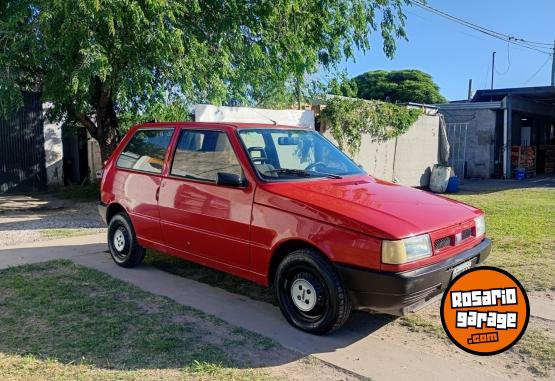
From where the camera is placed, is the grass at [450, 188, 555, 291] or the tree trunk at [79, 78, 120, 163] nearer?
the grass at [450, 188, 555, 291]

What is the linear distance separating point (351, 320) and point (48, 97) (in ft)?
26.0

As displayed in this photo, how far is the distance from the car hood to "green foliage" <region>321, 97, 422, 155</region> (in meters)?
7.79

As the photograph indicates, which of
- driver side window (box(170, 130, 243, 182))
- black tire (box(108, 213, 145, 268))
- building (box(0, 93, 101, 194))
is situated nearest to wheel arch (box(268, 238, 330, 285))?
driver side window (box(170, 130, 243, 182))

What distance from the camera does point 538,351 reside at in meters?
3.87

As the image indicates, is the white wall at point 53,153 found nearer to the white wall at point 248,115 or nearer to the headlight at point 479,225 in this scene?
the white wall at point 248,115

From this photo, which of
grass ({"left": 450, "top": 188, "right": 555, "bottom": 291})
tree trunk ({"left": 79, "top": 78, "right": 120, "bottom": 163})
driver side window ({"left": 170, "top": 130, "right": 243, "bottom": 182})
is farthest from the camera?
tree trunk ({"left": 79, "top": 78, "right": 120, "bottom": 163})

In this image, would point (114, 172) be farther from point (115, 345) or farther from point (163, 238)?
point (115, 345)

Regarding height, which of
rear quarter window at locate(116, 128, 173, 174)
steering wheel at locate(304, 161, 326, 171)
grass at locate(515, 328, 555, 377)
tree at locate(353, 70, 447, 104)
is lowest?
grass at locate(515, 328, 555, 377)

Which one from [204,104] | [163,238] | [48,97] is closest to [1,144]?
[48,97]

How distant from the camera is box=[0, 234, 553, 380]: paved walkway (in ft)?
11.8

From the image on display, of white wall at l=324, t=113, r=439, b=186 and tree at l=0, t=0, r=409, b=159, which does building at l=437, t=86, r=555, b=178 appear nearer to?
white wall at l=324, t=113, r=439, b=186

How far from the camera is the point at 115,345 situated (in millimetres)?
3945

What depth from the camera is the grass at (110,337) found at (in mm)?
3545

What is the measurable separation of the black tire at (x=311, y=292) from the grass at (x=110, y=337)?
0.39m
